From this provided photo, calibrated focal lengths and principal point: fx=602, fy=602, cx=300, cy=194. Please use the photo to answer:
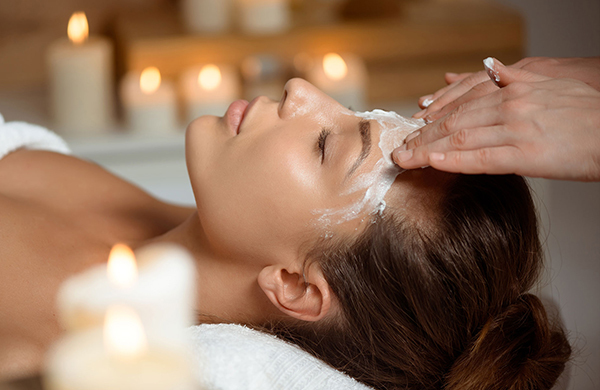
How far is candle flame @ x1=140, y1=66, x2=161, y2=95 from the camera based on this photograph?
179cm

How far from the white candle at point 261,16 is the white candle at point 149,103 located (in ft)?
1.09

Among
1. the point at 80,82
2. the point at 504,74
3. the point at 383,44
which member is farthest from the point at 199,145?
the point at 383,44

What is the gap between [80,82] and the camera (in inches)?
71.8

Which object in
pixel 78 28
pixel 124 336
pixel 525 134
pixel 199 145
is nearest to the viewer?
pixel 124 336

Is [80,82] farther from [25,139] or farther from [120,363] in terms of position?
[120,363]

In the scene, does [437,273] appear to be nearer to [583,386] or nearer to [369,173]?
[369,173]

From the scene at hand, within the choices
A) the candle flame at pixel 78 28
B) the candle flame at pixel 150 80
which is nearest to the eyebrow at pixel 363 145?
the candle flame at pixel 150 80

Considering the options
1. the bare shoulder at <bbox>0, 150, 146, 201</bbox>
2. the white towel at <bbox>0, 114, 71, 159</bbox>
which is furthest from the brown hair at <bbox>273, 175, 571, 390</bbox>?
the white towel at <bbox>0, 114, 71, 159</bbox>

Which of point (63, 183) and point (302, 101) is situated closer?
point (302, 101)

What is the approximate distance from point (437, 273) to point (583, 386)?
19.9 inches

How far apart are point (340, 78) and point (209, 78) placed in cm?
40

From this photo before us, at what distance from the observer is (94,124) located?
191cm

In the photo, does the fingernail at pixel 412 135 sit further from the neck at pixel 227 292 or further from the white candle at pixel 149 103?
the white candle at pixel 149 103

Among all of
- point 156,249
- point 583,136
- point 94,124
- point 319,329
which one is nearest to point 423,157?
point 583,136
